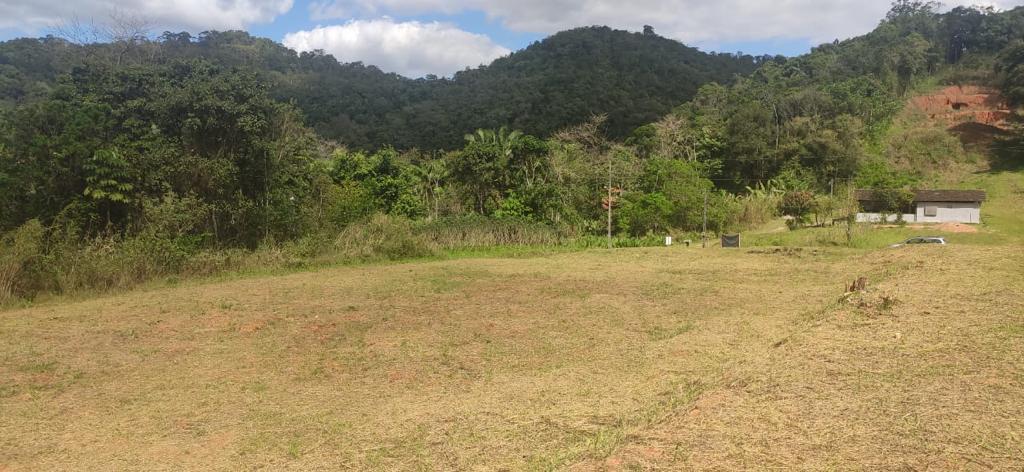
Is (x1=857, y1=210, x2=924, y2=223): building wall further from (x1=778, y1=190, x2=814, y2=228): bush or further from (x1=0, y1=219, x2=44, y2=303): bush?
(x1=0, y1=219, x2=44, y2=303): bush

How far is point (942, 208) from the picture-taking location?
27.5 metres

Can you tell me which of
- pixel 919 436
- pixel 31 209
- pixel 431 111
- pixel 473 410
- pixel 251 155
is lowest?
pixel 473 410

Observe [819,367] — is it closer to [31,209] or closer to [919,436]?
[919,436]

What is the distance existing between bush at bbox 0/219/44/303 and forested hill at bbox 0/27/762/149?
1755cm

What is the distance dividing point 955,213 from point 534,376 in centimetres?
2837

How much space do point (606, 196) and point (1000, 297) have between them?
64.2 feet

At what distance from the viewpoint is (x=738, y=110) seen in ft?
134

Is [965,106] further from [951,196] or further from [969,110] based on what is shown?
[951,196]

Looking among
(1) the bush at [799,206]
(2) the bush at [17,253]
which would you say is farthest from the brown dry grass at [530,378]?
(1) the bush at [799,206]

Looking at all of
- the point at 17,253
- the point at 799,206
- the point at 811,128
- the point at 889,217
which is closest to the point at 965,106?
the point at 811,128

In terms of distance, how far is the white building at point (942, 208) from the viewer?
2725 centimetres

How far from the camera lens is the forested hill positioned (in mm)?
43156

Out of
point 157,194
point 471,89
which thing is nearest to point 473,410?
point 157,194

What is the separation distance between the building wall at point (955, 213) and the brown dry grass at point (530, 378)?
1733 centimetres
